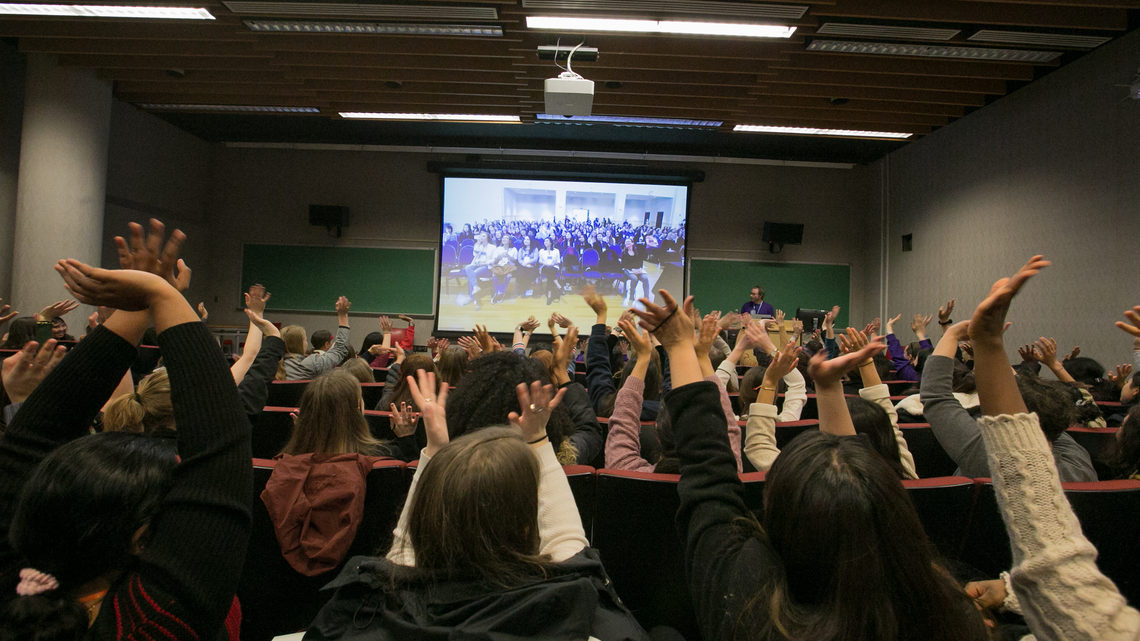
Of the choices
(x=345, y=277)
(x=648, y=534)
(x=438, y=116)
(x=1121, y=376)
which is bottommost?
(x=648, y=534)

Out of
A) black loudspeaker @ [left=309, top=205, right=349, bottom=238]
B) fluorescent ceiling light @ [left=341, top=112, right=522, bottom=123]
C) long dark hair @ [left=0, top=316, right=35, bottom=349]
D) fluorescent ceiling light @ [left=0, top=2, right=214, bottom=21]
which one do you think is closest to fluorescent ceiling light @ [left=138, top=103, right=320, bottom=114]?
fluorescent ceiling light @ [left=341, top=112, right=522, bottom=123]

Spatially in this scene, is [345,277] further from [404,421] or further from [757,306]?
[404,421]

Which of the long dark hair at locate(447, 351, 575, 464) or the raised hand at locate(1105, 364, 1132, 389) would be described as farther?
the raised hand at locate(1105, 364, 1132, 389)

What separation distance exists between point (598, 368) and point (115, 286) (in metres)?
2.58

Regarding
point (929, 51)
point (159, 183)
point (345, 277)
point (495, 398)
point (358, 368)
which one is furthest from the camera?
point (345, 277)

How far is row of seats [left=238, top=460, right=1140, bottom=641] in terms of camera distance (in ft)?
5.78

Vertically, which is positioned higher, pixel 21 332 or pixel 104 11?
pixel 104 11

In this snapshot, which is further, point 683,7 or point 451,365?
point 683,7

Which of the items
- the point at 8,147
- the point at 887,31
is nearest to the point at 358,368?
the point at 887,31

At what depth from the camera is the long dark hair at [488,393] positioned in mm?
1778

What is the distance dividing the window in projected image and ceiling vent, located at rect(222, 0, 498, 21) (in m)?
4.68

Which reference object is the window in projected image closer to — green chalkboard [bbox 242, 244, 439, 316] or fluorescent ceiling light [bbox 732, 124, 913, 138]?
green chalkboard [bbox 242, 244, 439, 316]

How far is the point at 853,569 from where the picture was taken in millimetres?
813

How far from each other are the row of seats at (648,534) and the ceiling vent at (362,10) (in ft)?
14.7
